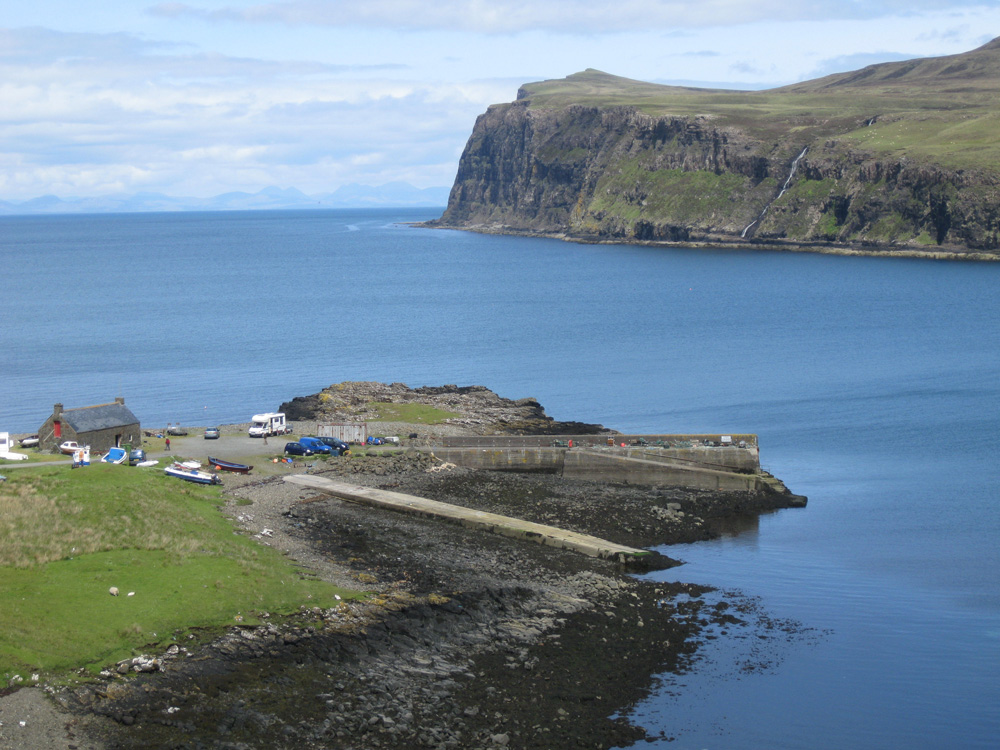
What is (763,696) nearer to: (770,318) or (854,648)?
(854,648)

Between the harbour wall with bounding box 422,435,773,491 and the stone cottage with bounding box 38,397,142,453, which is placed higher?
the stone cottage with bounding box 38,397,142,453

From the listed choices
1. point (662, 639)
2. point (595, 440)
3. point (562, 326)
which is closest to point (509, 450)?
point (595, 440)

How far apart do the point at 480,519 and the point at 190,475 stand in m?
14.6

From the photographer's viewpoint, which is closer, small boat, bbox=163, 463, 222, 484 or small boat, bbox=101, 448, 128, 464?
small boat, bbox=163, 463, 222, 484

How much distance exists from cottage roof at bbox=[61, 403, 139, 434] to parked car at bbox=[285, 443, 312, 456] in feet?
27.4

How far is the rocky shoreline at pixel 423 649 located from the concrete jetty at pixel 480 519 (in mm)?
564

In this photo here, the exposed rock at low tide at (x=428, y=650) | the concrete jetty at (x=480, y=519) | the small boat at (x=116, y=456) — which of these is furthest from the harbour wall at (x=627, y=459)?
the small boat at (x=116, y=456)

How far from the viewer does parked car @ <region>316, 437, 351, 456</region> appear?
195 feet

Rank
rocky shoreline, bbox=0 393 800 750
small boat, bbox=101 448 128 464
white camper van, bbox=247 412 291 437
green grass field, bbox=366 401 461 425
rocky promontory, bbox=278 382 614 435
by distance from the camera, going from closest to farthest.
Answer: rocky shoreline, bbox=0 393 800 750 → small boat, bbox=101 448 128 464 → white camper van, bbox=247 412 291 437 → rocky promontory, bbox=278 382 614 435 → green grass field, bbox=366 401 461 425

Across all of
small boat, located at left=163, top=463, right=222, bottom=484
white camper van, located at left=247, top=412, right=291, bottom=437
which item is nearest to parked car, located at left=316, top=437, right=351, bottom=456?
white camper van, located at left=247, top=412, right=291, bottom=437

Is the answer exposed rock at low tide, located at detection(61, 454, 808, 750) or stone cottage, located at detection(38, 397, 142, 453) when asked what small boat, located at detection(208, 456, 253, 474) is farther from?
stone cottage, located at detection(38, 397, 142, 453)

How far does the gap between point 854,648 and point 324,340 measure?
89411 millimetres

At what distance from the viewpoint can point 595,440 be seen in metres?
62.0

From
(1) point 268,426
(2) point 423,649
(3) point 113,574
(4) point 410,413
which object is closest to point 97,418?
(1) point 268,426
